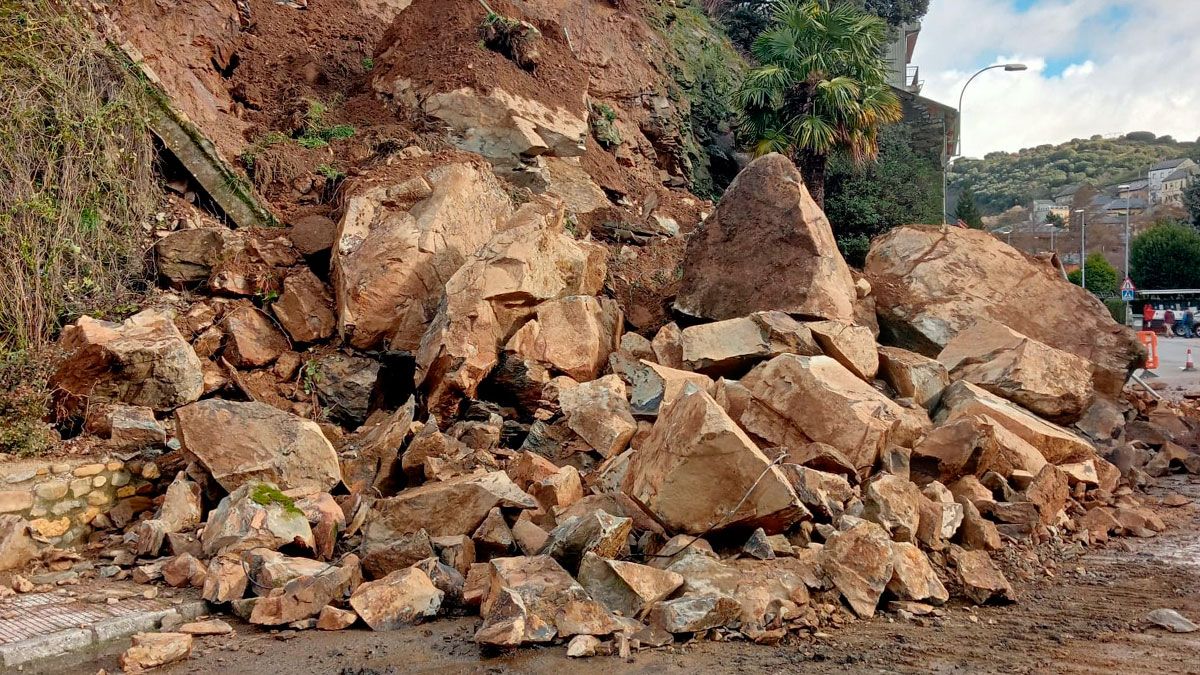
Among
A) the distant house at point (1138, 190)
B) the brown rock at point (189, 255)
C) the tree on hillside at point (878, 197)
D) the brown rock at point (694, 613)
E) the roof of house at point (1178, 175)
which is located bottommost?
the brown rock at point (694, 613)

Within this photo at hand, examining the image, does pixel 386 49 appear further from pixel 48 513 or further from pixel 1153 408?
pixel 1153 408

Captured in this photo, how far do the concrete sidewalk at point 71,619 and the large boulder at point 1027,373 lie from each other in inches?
257

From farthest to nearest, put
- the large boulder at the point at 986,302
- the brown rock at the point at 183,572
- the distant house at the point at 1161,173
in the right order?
the distant house at the point at 1161,173 → the large boulder at the point at 986,302 → the brown rock at the point at 183,572

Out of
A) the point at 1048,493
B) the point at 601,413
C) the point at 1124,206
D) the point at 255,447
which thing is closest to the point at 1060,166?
the point at 1124,206

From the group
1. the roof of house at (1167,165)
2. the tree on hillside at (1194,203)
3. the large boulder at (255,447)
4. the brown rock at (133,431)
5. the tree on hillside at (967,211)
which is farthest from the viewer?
the roof of house at (1167,165)

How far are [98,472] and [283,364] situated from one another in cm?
199

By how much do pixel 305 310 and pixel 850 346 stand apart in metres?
5.00

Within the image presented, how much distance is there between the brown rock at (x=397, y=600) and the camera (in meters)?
4.18

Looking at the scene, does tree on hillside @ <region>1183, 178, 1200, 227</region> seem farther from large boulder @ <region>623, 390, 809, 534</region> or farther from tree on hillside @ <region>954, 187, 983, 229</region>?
large boulder @ <region>623, 390, 809, 534</region>

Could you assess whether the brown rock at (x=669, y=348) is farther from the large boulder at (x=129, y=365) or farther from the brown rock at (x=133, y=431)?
the brown rock at (x=133, y=431)

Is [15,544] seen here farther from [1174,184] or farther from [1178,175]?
[1178,175]

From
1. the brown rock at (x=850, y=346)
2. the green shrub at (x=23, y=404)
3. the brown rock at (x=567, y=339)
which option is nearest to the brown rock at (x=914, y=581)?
the brown rock at (x=850, y=346)

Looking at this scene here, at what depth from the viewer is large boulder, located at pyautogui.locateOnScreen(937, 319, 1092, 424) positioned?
7406 mm

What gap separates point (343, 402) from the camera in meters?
7.36
